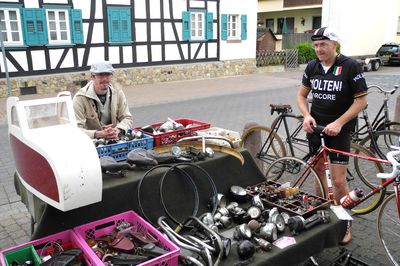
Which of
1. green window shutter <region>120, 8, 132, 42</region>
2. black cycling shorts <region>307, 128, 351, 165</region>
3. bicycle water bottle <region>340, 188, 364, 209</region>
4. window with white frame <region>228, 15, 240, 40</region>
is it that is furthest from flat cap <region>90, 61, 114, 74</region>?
window with white frame <region>228, 15, 240, 40</region>

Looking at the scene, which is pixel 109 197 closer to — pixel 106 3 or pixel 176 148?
pixel 176 148

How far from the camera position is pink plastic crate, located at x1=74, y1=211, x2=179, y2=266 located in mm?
2232

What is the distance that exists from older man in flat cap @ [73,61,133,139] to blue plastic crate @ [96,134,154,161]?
24cm

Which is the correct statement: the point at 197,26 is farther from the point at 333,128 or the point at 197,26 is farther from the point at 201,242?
the point at 201,242

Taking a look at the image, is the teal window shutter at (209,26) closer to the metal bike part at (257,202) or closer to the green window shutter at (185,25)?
the green window shutter at (185,25)

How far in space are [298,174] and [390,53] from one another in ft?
77.7

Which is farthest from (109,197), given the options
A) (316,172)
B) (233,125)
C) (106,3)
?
(106,3)

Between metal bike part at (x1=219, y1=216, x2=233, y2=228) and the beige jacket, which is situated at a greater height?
the beige jacket

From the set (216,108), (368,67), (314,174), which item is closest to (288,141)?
(314,174)

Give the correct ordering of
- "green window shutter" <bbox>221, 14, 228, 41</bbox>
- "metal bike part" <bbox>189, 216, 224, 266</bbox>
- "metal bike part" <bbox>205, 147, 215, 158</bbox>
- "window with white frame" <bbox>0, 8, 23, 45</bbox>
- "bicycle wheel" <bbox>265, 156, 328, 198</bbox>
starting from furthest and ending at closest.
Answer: "green window shutter" <bbox>221, 14, 228, 41</bbox> < "window with white frame" <bbox>0, 8, 23, 45</bbox> < "bicycle wheel" <bbox>265, 156, 328, 198</bbox> < "metal bike part" <bbox>205, 147, 215, 158</bbox> < "metal bike part" <bbox>189, 216, 224, 266</bbox>

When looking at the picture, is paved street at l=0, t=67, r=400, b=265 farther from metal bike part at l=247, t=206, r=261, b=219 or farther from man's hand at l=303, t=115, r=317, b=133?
man's hand at l=303, t=115, r=317, b=133

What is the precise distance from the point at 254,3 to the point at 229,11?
1830 millimetres

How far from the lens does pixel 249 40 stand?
65.6 ft

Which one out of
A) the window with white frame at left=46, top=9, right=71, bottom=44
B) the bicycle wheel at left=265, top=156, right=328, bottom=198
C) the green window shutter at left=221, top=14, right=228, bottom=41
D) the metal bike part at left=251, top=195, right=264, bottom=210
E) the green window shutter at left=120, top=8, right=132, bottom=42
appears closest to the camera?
the metal bike part at left=251, top=195, right=264, bottom=210
